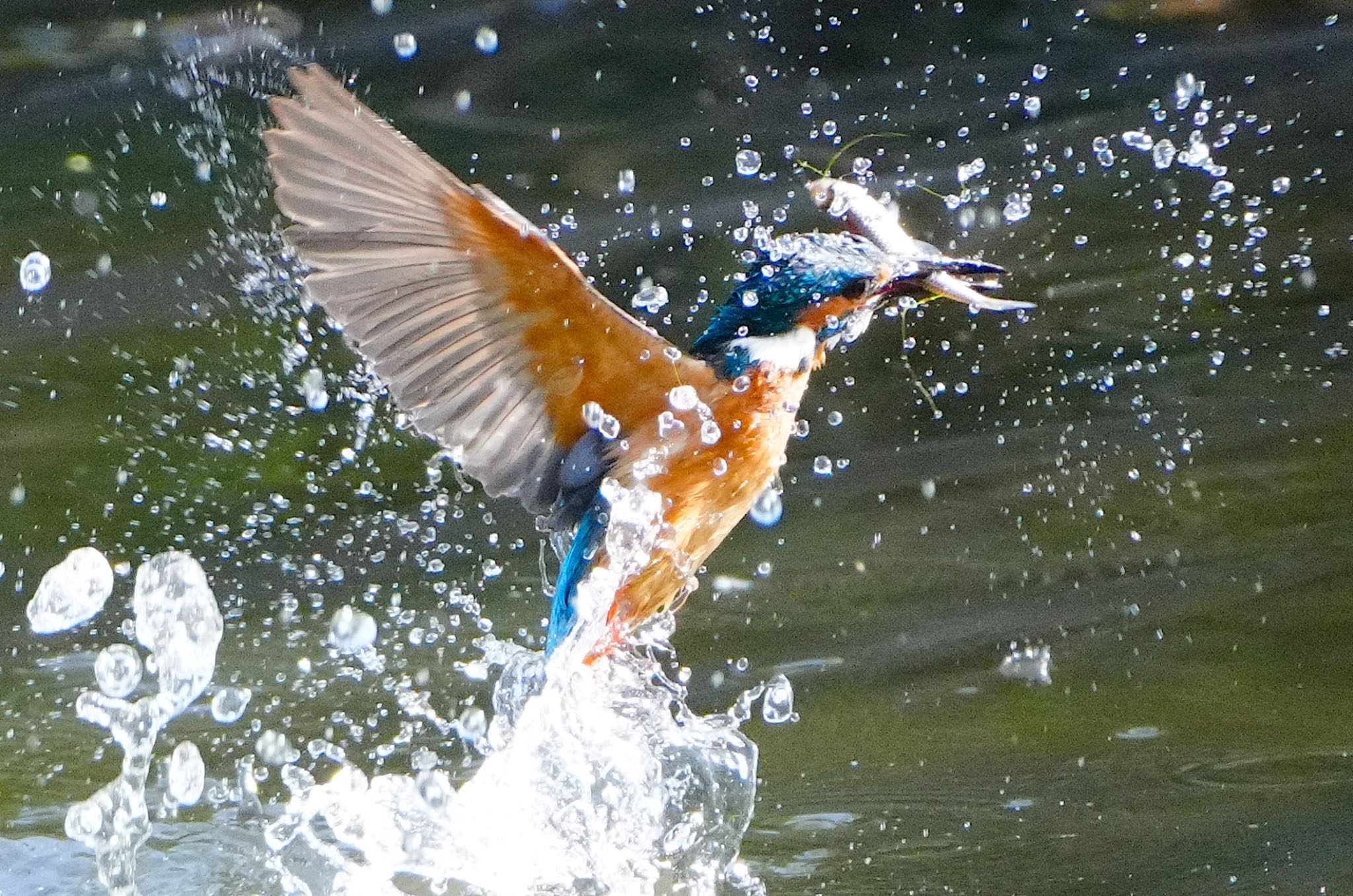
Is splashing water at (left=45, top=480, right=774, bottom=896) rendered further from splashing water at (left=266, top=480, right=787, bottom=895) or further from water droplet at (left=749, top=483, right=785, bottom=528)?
water droplet at (left=749, top=483, right=785, bottom=528)

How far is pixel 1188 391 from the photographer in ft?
12.6

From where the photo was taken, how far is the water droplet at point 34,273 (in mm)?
3896

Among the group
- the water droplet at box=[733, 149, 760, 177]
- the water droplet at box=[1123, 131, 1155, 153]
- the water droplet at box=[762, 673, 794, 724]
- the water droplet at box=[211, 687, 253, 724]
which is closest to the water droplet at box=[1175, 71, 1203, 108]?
the water droplet at box=[1123, 131, 1155, 153]

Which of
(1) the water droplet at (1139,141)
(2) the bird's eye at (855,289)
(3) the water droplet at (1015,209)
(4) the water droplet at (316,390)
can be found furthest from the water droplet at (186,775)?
(1) the water droplet at (1139,141)

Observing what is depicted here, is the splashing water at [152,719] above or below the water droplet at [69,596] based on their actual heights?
below

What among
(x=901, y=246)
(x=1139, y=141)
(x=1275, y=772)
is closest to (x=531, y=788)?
(x=901, y=246)

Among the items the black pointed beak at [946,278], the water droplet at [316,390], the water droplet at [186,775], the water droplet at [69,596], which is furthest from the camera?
the water droplet at [316,390]

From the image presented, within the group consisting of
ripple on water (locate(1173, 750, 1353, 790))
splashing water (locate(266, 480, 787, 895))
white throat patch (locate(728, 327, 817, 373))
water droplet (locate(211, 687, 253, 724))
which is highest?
white throat patch (locate(728, 327, 817, 373))

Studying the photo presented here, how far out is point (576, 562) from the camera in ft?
7.26

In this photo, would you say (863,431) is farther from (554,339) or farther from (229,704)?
(554,339)

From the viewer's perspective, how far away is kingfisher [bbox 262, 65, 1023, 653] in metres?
1.93

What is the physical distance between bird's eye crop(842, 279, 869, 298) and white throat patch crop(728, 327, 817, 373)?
0.06 meters

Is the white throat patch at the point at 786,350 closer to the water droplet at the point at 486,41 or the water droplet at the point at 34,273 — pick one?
the water droplet at the point at 34,273

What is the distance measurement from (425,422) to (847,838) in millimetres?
748
